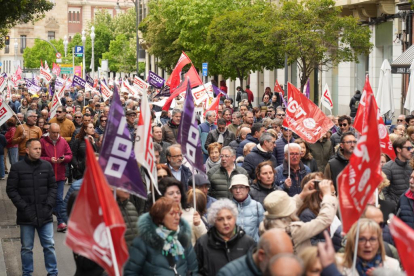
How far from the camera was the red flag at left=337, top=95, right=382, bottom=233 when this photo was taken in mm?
6484

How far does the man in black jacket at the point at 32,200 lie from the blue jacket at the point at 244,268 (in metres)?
4.87

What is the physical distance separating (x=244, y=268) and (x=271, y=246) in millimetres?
367

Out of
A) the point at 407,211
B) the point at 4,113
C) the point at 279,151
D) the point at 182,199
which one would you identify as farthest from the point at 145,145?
the point at 4,113

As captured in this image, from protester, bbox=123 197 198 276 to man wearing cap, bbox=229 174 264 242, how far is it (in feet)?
5.92

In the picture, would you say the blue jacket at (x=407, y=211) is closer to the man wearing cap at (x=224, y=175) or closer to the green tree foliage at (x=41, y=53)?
the man wearing cap at (x=224, y=175)

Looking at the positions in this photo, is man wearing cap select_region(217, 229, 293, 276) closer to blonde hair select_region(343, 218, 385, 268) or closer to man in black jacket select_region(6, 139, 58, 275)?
blonde hair select_region(343, 218, 385, 268)

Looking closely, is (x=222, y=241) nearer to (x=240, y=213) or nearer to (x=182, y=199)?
(x=182, y=199)

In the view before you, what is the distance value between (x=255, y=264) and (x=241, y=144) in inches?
344

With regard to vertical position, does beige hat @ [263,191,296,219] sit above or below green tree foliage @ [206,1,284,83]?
below

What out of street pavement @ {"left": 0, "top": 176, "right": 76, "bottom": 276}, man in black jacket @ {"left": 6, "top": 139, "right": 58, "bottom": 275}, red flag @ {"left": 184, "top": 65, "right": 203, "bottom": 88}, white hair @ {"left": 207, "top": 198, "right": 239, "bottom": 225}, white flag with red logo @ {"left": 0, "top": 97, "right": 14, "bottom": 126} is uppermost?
red flag @ {"left": 184, "top": 65, "right": 203, "bottom": 88}

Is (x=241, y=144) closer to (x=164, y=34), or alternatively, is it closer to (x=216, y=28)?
(x=216, y=28)

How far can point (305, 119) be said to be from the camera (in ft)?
46.6

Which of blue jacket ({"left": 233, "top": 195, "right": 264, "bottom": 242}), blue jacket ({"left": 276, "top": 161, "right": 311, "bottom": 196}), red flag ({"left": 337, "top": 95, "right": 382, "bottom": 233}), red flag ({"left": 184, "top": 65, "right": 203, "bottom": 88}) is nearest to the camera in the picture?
red flag ({"left": 337, "top": 95, "right": 382, "bottom": 233})

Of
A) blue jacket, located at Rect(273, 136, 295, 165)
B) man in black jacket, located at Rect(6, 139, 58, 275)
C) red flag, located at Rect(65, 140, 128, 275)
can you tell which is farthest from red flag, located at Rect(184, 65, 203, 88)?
red flag, located at Rect(65, 140, 128, 275)
